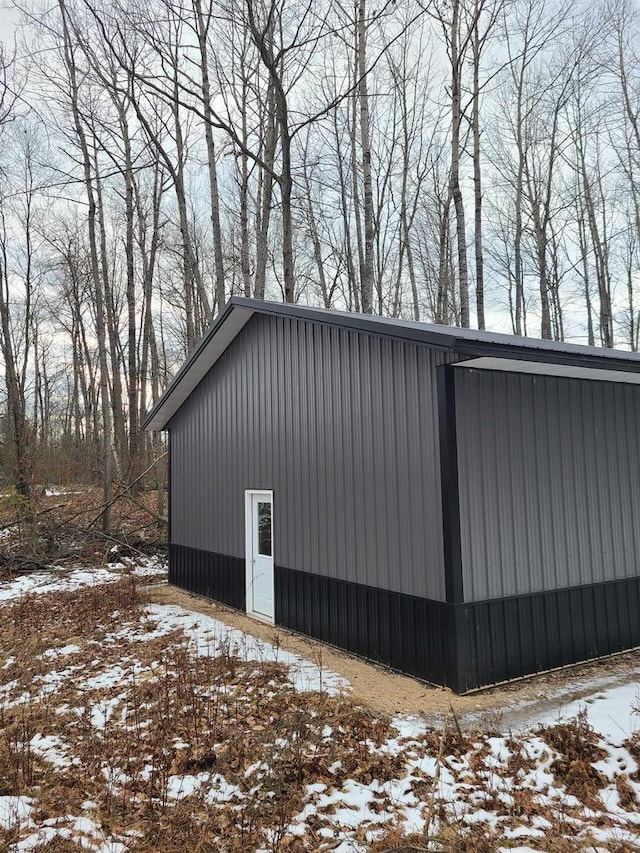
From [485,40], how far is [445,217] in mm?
6343

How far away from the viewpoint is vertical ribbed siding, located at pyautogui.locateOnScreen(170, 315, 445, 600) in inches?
225

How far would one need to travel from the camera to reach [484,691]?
5199 mm

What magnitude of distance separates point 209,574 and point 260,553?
1858 millimetres

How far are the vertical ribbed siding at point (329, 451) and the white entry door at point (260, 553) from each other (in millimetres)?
245

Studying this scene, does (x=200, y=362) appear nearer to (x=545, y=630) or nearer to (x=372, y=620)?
(x=372, y=620)

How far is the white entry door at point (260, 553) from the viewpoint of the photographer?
8227 mm

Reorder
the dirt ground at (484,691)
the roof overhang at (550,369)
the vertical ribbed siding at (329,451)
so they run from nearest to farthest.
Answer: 1. the dirt ground at (484,691)
2. the roof overhang at (550,369)
3. the vertical ribbed siding at (329,451)

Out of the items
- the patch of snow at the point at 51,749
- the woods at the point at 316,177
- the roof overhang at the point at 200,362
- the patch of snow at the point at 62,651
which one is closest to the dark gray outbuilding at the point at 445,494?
the roof overhang at the point at 200,362

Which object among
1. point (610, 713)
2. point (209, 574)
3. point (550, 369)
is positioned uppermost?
point (550, 369)

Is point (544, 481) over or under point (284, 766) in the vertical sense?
over

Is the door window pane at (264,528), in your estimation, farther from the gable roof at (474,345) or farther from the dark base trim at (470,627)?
the gable roof at (474,345)

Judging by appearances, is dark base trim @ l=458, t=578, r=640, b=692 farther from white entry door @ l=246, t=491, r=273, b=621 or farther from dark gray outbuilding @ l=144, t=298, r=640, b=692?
white entry door @ l=246, t=491, r=273, b=621

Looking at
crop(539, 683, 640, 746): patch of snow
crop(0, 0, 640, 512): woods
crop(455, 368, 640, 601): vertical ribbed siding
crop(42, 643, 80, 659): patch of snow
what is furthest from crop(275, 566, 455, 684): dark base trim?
crop(0, 0, 640, 512): woods

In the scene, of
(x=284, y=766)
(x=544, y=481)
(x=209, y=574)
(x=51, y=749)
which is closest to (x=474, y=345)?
(x=544, y=481)
